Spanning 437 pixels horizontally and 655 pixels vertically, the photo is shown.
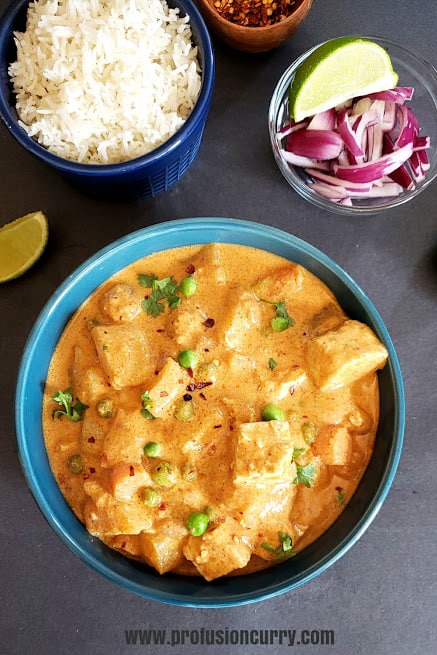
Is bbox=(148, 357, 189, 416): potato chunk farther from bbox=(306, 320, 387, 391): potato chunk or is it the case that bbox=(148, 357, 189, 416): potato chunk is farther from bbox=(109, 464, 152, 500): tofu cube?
bbox=(306, 320, 387, 391): potato chunk

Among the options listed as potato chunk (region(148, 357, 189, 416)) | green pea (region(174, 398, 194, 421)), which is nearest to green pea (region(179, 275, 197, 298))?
potato chunk (region(148, 357, 189, 416))

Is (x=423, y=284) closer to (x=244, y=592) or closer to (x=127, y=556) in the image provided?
(x=244, y=592)

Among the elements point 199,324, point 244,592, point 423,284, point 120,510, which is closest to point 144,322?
point 199,324

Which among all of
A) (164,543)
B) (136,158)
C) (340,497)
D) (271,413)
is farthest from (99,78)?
(340,497)

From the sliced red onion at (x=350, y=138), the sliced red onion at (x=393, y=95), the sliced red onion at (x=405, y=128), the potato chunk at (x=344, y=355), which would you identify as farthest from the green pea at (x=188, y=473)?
the sliced red onion at (x=393, y=95)

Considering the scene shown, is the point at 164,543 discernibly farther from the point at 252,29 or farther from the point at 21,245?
the point at 252,29

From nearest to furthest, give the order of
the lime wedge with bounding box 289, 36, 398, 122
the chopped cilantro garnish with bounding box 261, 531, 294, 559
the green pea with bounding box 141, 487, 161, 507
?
the green pea with bounding box 141, 487, 161, 507
the chopped cilantro garnish with bounding box 261, 531, 294, 559
the lime wedge with bounding box 289, 36, 398, 122
